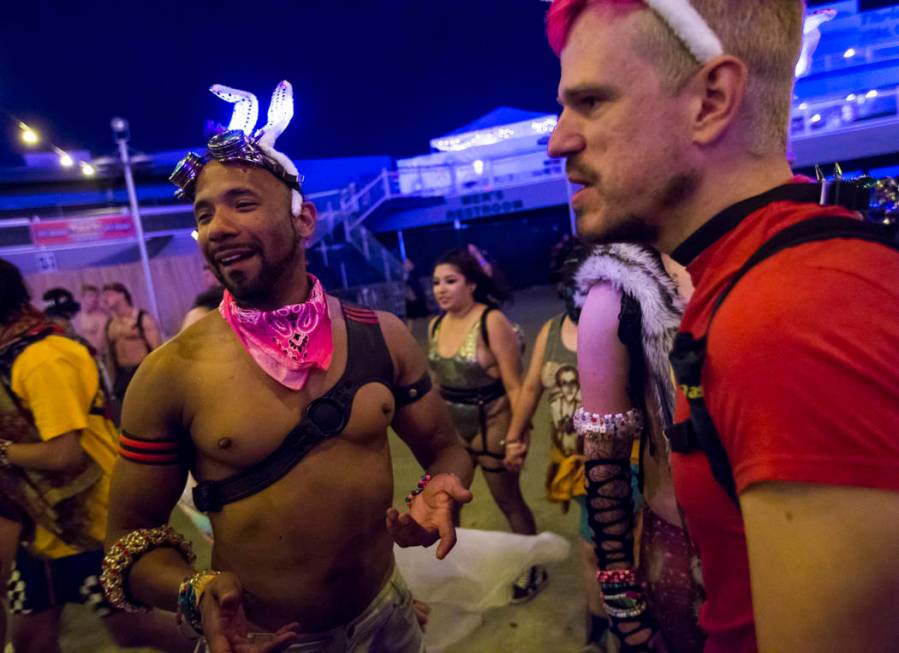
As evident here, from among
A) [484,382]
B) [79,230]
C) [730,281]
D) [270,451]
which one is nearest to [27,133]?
[79,230]

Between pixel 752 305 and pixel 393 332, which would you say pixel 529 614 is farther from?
pixel 752 305

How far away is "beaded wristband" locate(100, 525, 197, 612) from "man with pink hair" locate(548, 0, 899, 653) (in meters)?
1.57

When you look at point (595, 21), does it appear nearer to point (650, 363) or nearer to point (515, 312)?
point (650, 363)

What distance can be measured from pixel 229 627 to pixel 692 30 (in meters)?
1.67

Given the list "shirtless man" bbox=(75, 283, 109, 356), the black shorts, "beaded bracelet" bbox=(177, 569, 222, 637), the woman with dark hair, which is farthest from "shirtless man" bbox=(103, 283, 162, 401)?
"beaded bracelet" bbox=(177, 569, 222, 637)

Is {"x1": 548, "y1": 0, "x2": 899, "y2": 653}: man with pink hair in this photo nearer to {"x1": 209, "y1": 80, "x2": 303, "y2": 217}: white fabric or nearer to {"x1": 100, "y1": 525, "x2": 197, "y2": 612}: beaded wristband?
{"x1": 209, "y1": 80, "x2": 303, "y2": 217}: white fabric

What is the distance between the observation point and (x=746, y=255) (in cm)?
84

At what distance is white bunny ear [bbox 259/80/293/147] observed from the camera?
2051 millimetres

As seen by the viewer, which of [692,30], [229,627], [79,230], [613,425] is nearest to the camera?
[692,30]

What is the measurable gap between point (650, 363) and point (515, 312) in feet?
44.6

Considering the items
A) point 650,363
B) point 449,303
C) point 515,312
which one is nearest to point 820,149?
point 515,312

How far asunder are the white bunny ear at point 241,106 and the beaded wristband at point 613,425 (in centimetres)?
162

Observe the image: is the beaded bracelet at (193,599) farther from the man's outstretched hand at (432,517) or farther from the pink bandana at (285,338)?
the pink bandana at (285,338)

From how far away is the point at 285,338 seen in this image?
6.24ft
